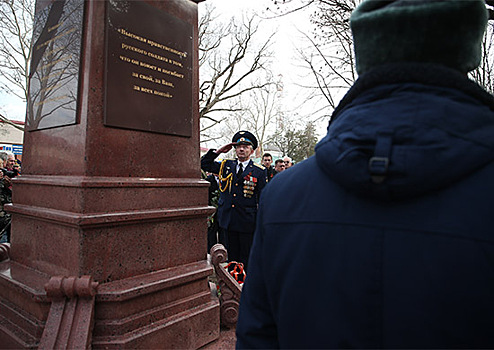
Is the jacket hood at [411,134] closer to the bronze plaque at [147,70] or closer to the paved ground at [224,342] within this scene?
the bronze plaque at [147,70]

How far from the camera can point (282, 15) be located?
289 inches

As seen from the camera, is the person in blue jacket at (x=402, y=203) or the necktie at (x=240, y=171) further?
the necktie at (x=240, y=171)

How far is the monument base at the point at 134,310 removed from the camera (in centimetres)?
209

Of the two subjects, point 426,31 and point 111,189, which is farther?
point 111,189

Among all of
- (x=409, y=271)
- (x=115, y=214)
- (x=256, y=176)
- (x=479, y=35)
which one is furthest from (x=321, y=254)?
(x=256, y=176)

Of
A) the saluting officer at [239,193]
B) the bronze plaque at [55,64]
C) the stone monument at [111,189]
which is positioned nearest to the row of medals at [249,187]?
the saluting officer at [239,193]

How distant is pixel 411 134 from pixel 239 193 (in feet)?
14.9

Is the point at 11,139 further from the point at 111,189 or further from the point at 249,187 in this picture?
the point at 111,189

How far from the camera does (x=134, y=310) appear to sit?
221 centimetres

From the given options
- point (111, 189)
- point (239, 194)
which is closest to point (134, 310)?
point (111, 189)

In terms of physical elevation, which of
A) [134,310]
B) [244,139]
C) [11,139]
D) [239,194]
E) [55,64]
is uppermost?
[11,139]

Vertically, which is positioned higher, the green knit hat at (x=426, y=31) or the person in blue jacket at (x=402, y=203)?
the green knit hat at (x=426, y=31)

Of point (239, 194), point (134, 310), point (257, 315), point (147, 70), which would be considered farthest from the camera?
point (239, 194)

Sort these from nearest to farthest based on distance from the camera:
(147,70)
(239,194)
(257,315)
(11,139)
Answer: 1. (257,315)
2. (147,70)
3. (239,194)
4. (11,139)
